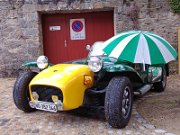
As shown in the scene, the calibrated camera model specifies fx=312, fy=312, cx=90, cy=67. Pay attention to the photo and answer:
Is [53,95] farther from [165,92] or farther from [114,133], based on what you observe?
[165,92]

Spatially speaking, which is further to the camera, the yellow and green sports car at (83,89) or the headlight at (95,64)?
the headlight at (95,64)

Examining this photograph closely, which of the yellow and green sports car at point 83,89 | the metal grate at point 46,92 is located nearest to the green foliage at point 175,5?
the yellow and green sports car at point 83,89

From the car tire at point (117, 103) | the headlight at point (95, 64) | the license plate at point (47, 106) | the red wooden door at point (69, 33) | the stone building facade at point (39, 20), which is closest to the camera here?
the car tire at point (117, 103)

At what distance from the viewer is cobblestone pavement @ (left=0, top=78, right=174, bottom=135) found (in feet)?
14.6

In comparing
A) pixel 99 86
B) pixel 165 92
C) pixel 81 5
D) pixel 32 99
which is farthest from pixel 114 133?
pixel 81 5

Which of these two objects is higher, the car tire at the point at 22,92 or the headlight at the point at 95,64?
the headlight at the point at 95,64

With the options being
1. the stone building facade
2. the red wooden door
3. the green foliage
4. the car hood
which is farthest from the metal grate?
the green foliage

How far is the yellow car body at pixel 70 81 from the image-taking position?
445cm

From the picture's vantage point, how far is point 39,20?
932 centimetres

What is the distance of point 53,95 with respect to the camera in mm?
4598

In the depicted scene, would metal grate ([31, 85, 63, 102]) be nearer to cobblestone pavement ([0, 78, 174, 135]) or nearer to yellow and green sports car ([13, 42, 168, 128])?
yellow and green sports car ([13, 42, 168, 128])

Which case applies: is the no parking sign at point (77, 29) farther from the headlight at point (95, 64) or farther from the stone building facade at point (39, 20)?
the headlight at point (95, 64)

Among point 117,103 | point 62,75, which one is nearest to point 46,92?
point 62,75

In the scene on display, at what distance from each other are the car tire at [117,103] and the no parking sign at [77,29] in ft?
17.1
